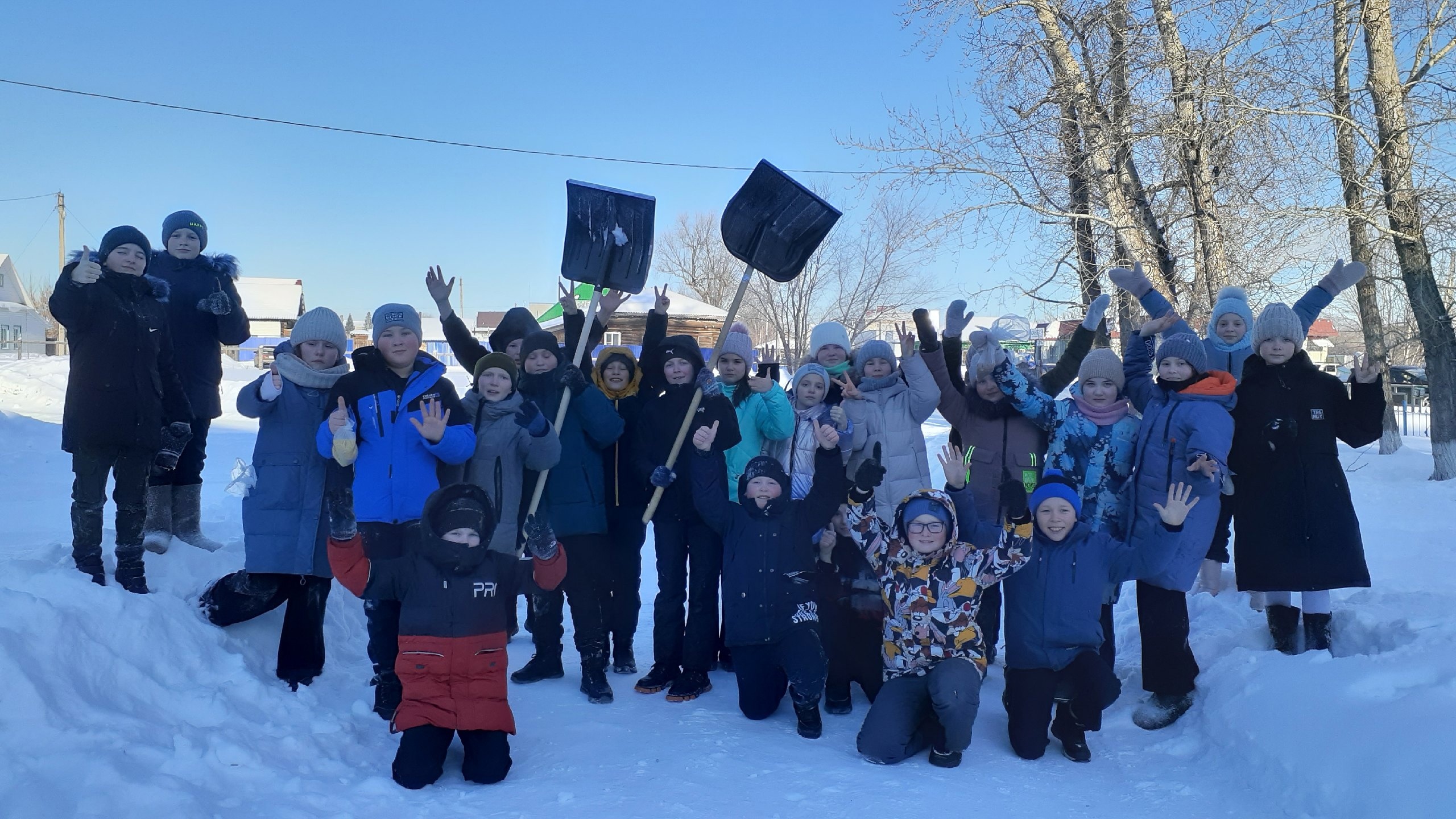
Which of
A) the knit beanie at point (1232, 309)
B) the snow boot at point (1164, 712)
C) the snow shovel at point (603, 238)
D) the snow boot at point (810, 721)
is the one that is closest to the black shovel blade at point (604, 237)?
the snow shovel at point (603, 238)

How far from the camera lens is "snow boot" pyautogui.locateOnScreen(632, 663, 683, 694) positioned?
14.9 ft

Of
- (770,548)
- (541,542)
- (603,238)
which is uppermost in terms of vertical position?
(603,238)

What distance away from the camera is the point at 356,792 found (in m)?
3.26

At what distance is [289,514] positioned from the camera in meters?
4.16

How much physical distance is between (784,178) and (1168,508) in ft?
9.05

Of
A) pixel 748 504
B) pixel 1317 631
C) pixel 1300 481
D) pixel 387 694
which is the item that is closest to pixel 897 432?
A: pixel 748 504

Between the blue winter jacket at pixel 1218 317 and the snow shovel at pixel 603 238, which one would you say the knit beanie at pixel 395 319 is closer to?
the snow shovel at pixel 603 238

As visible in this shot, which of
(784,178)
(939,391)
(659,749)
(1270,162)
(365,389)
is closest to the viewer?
(659,749)

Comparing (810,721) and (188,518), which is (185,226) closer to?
(188,518)

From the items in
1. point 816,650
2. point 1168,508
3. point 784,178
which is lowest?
point 816,650

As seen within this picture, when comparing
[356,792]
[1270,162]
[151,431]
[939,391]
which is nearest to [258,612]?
[151,431]

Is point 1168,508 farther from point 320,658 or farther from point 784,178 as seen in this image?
point 320,658

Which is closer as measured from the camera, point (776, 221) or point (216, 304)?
point (216, 304)

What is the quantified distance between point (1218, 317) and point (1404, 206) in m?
6.43
